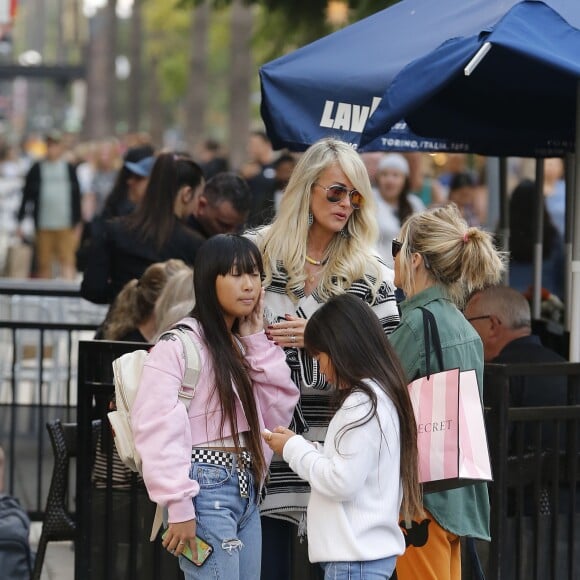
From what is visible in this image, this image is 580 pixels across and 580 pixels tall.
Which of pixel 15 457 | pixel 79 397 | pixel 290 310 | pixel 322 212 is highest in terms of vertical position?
pixel 322 212

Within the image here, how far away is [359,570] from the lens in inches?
165

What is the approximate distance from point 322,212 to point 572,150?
3.27m

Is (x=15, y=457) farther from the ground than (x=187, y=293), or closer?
closer

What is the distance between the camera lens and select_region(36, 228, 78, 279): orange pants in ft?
63.3

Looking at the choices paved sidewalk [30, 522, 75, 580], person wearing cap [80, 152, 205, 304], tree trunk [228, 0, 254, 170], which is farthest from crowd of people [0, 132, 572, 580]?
tree trunk [228, 0, 254, 170]

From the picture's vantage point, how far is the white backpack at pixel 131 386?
4.37 metres

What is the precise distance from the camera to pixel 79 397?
Result: 5.41 m

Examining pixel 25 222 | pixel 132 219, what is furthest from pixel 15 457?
pixel 25 222

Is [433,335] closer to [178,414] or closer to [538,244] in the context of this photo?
[178,414]

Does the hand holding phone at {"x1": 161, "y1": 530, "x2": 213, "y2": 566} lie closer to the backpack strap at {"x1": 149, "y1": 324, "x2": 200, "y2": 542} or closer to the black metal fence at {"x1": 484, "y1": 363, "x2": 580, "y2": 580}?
the backpack strap at {"x1": 149, "y1": 324, "x2": 200, "y2": 542}

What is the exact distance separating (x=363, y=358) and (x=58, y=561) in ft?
12.1

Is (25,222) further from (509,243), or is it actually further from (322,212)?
(322,212)

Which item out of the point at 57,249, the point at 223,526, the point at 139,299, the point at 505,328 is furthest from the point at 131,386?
the point at 57,249

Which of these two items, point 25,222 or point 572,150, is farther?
point 25,222
